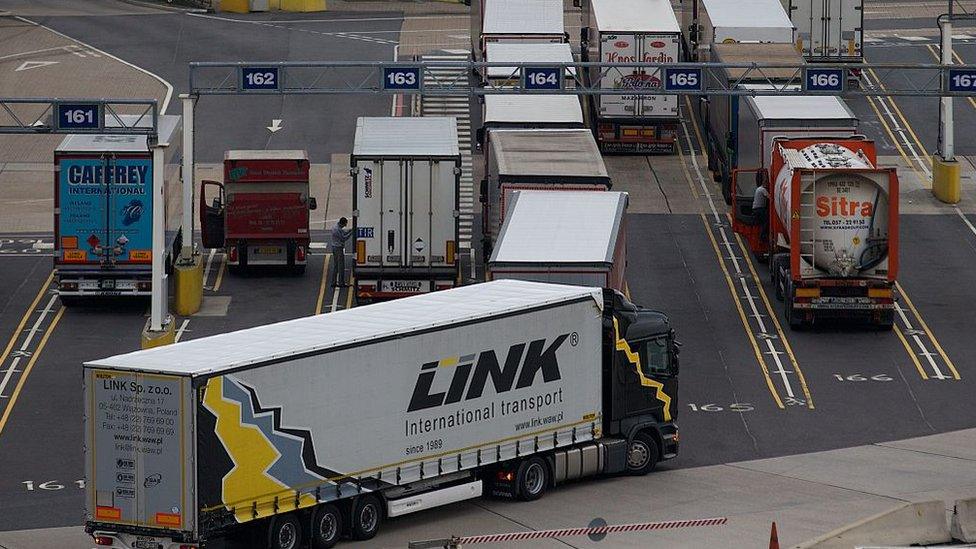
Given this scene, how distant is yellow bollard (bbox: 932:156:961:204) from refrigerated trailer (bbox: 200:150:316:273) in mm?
19641

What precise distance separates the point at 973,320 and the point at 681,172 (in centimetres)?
1616

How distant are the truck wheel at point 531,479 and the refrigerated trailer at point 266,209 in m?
17.7

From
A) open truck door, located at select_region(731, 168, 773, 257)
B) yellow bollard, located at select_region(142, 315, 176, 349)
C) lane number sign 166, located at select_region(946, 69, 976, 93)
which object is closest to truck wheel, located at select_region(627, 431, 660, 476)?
yellow bollard, located at select_region(142, 315, 176, 349)

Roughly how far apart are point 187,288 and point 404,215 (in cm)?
550

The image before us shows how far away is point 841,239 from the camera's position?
43781 mm

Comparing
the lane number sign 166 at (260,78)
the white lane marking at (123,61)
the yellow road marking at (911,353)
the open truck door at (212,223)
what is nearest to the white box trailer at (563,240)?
the yellow road marking at (911,353)

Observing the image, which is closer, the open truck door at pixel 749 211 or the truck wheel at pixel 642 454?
the truck wheel at pixel 642 454

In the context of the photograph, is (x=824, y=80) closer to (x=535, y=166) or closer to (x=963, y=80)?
(x=963, y=80)

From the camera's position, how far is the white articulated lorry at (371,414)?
87.7 feet

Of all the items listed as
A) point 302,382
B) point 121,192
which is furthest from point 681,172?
point 302,382

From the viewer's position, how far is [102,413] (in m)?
27.0

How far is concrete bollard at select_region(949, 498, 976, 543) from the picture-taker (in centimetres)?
2902

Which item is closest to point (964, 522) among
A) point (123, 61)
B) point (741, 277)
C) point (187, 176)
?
point (741, 277)

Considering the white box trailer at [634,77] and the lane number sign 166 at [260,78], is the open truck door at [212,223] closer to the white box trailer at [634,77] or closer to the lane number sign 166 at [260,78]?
the lane number sign 166 at [260,78]
